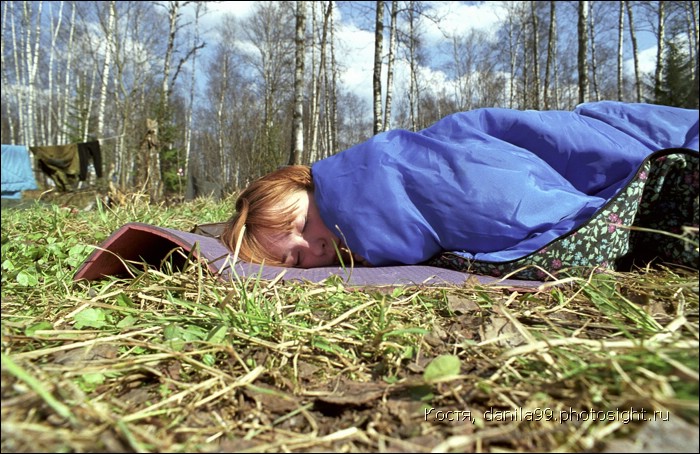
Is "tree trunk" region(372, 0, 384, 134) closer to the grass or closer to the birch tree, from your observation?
the birch tree

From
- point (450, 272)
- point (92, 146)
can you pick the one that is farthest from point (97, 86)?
point (450, 272)

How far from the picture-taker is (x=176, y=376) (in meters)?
0.73

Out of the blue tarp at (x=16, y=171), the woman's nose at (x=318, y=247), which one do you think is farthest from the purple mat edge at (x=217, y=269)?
the blue tarp at (x=16, y=171)

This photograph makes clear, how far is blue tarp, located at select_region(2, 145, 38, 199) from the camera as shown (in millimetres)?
12897

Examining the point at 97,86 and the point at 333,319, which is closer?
the point at 333,319

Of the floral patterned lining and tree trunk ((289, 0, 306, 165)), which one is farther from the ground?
tree trunk ((289, 0, 306, 165))

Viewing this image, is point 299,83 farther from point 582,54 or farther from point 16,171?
point 16,171

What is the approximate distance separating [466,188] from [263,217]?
0.85 m

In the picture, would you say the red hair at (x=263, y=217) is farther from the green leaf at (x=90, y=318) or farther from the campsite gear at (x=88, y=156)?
the campsite gear at (x=88, y=156)

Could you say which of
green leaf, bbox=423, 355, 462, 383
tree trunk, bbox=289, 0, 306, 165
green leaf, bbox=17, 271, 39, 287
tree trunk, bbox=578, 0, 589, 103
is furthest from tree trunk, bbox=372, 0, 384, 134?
green leaf, bbox=423, 355, 462, 383

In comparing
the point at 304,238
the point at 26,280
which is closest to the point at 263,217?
the point at 304,238

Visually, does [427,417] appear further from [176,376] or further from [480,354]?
[176,376]

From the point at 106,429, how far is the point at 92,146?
12.7 metres

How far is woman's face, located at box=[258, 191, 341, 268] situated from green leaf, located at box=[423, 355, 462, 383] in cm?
119
